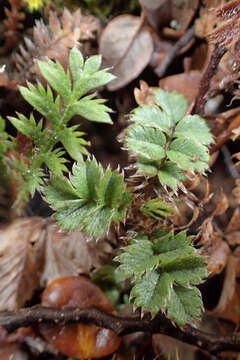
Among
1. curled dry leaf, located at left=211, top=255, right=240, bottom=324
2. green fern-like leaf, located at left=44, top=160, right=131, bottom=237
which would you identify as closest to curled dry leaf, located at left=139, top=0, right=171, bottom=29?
green fern-like leaf, located at left=44, top=160, right=131, bottom=237

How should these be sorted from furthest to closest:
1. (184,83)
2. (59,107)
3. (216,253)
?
(184,83)
(216,253)
(59,107)

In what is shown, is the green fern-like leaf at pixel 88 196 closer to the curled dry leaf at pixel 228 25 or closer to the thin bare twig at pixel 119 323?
the thin bare twig at pixel 119 323

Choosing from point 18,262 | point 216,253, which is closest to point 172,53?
point 216,253

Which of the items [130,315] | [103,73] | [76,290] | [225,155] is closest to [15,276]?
[76,290]

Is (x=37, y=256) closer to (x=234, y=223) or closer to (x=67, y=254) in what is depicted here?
(x=67, y=254)

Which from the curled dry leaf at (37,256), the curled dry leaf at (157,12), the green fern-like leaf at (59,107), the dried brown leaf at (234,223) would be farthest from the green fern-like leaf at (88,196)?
the curled dry leaf at (157,12)

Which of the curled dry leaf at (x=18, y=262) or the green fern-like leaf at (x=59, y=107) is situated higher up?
the green fern-like leaf at (x=59, y=107)
